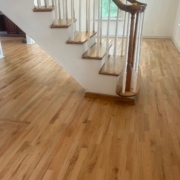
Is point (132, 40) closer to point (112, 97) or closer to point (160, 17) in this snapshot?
point (112, 97)

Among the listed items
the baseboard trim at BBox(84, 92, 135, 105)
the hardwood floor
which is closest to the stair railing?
the baseboard trim at BBox(84, 92, 135, 105)

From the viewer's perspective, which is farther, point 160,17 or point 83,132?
point 160,17

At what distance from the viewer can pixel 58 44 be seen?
8.00 feet

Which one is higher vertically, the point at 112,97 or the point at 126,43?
the point at 126,43

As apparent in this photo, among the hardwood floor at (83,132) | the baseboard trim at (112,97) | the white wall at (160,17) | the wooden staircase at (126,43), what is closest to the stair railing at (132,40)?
the wooden staircase at (126,43)

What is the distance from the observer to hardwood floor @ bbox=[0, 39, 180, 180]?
152cm

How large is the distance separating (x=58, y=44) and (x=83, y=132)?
3.73 feet

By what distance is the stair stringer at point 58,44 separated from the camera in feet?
7.61

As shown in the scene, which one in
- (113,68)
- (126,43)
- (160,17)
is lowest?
(113,68)

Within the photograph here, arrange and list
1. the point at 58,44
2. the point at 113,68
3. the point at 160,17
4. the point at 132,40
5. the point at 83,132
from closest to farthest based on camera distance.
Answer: the point at 83,132
the point at 132,40
the point at 58,44
the point at 113,68
the point at 160,17

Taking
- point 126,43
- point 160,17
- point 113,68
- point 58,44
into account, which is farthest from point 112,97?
point 160,17

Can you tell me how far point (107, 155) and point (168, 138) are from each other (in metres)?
0.63

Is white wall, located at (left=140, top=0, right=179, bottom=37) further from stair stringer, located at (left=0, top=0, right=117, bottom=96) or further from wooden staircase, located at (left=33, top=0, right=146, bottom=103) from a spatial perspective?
stair stringer, located at (left=0, top=0, right=117, bottom=96)

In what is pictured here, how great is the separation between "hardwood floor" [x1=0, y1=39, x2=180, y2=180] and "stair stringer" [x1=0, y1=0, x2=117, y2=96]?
24cm
